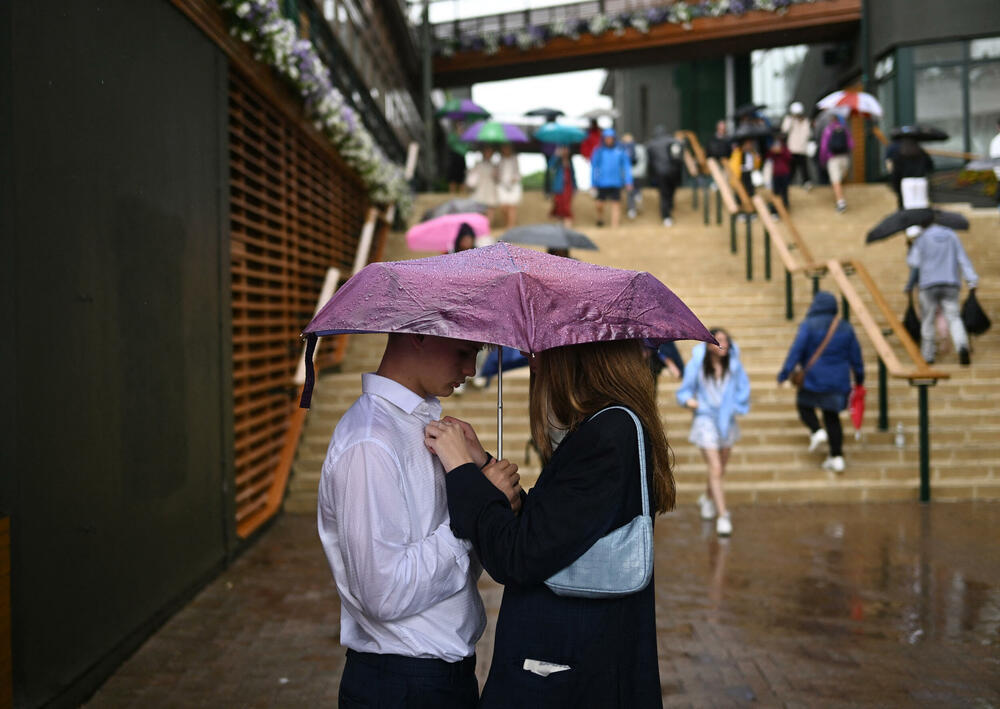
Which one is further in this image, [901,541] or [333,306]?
[901,541]

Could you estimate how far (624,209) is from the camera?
2081 centimetres

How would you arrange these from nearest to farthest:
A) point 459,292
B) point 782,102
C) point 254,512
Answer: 1. point 459,292
2. point 254,512
3. point 782,102

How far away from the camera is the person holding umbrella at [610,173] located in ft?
59.0

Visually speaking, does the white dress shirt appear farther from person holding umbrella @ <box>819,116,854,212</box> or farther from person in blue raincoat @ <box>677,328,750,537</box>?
person holding umbrella @ <box>819,116,854,212</box>

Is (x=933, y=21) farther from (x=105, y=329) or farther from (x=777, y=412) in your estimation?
(x=105, y=329)

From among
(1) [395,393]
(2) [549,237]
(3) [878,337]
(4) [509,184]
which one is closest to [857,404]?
(3) [878,337]

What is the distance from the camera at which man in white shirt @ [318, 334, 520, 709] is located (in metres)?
2.10

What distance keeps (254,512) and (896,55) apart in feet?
62.3

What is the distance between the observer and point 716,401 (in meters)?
8.14

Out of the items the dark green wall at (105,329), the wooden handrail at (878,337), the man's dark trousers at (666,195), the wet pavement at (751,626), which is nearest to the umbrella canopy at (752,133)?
the man's dark trousers at (666,195)

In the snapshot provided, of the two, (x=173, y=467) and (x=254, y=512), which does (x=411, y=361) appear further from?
(x=254, y=512)

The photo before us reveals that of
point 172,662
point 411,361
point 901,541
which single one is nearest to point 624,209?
point 901,541

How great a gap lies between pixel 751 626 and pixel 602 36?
73.1ft

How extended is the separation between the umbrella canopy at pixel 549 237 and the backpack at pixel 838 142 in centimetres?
968
